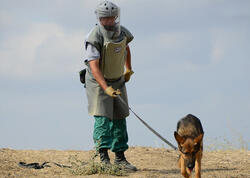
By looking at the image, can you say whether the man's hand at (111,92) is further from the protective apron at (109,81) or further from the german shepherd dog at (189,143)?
the german shepherd dog at (189,143)

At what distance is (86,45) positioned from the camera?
8398 mm

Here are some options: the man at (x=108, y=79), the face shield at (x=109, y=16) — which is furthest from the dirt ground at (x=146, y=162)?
the face shield at (x=109, y=16)

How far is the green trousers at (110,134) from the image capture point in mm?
8466

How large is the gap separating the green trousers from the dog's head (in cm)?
190

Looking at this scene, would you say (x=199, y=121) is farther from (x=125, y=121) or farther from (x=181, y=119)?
(x=125, y=121)

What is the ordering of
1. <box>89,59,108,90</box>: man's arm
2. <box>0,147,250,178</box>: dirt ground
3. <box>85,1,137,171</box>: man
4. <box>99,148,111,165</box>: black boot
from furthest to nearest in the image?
<box>0,147,250,178</box>: dirt ground → <box>99,148,111,165</box>: black boot → <box>85,1,137,171</box>: man → <box>89,59,108,90</box>: man's arm

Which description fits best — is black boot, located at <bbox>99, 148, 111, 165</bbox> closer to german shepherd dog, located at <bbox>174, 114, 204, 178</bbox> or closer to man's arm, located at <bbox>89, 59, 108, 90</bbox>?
man's arm, located at <bbox>89, 59, 108, 90</bbox>

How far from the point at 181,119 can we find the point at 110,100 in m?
1.31

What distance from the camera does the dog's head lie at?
684cm

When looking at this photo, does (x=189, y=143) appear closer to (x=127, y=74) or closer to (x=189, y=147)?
(x=189, y=147)

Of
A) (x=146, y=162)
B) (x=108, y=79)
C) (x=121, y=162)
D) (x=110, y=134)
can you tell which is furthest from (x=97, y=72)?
(x=146, y=162)

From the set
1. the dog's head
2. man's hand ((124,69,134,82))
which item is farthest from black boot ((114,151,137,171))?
the dog's head

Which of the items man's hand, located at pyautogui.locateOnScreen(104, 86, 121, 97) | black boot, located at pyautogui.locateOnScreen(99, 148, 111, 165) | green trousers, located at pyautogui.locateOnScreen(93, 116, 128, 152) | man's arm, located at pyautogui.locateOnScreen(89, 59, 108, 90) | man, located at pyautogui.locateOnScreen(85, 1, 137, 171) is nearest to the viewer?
man's hand, located at pyautogui.locateOnScreen(104, 86, 121, 97)

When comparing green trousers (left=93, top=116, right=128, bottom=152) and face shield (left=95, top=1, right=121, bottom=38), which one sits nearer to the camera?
face shield (left=95, top=1, right=121, bottom=38)
